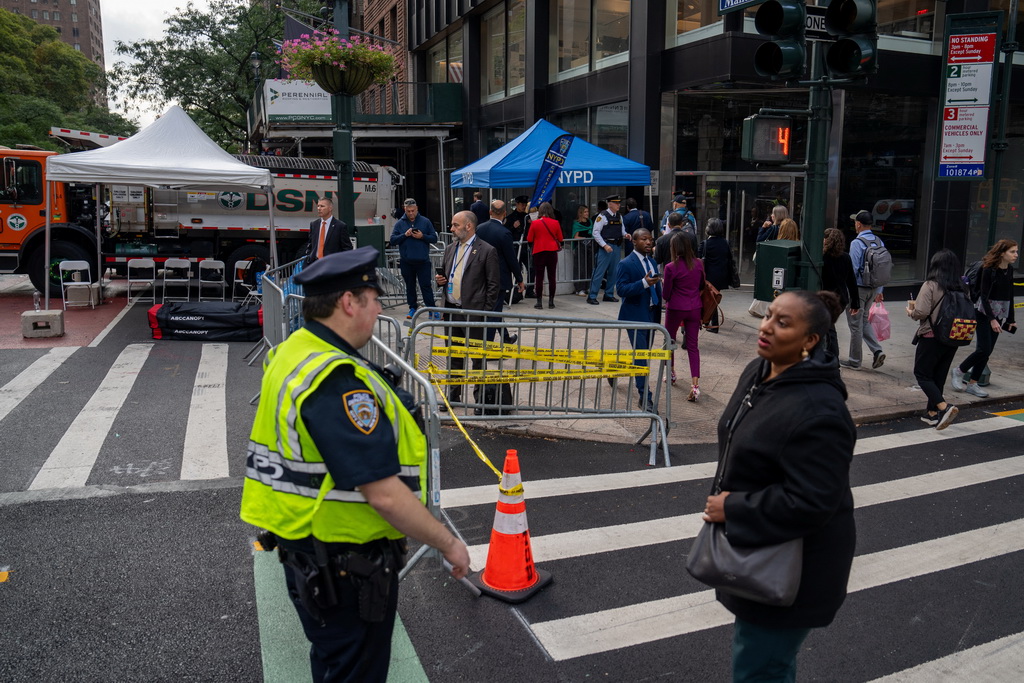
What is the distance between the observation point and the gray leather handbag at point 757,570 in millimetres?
2678

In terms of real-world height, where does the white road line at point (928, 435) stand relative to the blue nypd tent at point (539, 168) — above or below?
below

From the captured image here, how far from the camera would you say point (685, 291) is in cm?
891

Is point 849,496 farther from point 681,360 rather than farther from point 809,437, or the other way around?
point 681,360

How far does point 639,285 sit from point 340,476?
6265mm

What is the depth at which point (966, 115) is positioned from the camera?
11719 millimetres

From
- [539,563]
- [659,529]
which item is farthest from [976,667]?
[539,563]

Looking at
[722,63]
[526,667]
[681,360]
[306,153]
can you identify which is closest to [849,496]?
[526,667]

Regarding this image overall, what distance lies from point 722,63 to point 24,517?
13.2m

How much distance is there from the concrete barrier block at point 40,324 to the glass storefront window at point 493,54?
1523cm

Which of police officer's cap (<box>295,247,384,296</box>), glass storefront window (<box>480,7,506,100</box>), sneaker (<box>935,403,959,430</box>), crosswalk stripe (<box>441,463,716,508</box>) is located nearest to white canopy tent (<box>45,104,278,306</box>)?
crosswalk stripe (<box>441,463,716,508</box>)

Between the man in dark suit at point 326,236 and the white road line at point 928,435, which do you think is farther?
the man in dark suit at point 326,236

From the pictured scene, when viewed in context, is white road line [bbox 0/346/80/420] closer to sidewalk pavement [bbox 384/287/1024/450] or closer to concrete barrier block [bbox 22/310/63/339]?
concrete barrier block [bbox 22/310/63/339]

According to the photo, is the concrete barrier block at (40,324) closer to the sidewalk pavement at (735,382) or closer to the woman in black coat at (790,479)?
the sidewalk pavement at (735,382)

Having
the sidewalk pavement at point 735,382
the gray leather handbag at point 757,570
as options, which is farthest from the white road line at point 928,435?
the gray leather handbag at point 757,570
